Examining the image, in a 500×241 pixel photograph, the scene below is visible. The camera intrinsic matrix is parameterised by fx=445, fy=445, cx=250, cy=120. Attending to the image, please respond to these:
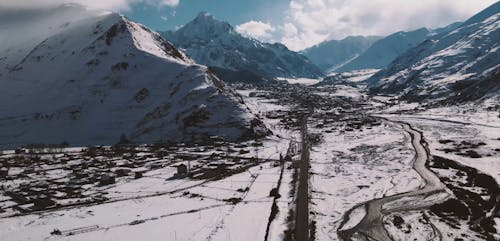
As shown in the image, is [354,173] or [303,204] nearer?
[303,204]

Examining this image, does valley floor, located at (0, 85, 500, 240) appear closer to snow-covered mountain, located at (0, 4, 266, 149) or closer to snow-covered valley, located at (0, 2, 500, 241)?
snow-covered valley, located at (0, 2, 500, 241)

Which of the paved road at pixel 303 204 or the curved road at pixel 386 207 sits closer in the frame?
the curved road at pixel 386 207

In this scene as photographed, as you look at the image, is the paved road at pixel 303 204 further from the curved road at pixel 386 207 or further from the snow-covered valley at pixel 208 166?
the curved road at pixel 386 207

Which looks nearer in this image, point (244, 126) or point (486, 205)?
point (486, 205)

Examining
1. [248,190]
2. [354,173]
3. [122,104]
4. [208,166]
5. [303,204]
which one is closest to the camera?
[303,204]

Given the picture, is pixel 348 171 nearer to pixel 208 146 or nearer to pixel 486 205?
Answer: pixel 486 205

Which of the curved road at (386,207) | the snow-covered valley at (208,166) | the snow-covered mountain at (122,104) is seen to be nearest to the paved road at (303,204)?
the snow-covered valley at (208,166)

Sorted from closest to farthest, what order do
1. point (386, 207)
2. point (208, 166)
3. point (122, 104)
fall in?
point (386, 207) → point (208, 166) → point (122, 104)

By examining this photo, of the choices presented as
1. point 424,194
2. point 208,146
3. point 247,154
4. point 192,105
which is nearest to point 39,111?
point 192,105

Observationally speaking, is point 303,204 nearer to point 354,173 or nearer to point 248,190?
point 248,190

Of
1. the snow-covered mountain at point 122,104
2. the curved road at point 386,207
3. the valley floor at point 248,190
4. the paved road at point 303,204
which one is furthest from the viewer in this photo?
the snow-covered mountain at point 122,104

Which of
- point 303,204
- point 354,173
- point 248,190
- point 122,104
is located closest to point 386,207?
point 303,204
